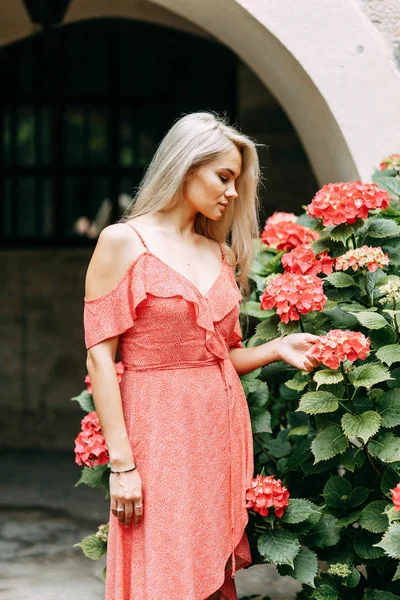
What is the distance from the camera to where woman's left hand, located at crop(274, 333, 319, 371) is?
241 centimetres

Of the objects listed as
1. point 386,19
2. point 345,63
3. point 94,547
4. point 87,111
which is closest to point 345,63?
point 345,63

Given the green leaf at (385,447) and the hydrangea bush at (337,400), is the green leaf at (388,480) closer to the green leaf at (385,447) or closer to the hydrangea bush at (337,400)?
the hydrangea bush at (337,400)

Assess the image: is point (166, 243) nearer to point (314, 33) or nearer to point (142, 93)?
point (314, 33)

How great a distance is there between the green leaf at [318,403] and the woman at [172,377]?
129 mm

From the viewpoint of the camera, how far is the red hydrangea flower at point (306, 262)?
262cm

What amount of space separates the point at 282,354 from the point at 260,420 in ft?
1.51

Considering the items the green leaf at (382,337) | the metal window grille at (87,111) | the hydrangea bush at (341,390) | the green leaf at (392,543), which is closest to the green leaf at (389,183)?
the hydrangea bush at (341,390)

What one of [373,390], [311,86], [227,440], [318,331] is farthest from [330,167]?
[227,440]

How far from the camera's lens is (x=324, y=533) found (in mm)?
2703

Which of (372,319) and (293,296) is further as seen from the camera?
(372,319)

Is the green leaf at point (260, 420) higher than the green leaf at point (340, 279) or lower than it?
lower

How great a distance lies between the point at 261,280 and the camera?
3027 mm

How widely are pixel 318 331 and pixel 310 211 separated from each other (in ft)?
1.36

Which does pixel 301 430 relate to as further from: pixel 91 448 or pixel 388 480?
pixel 91 448
